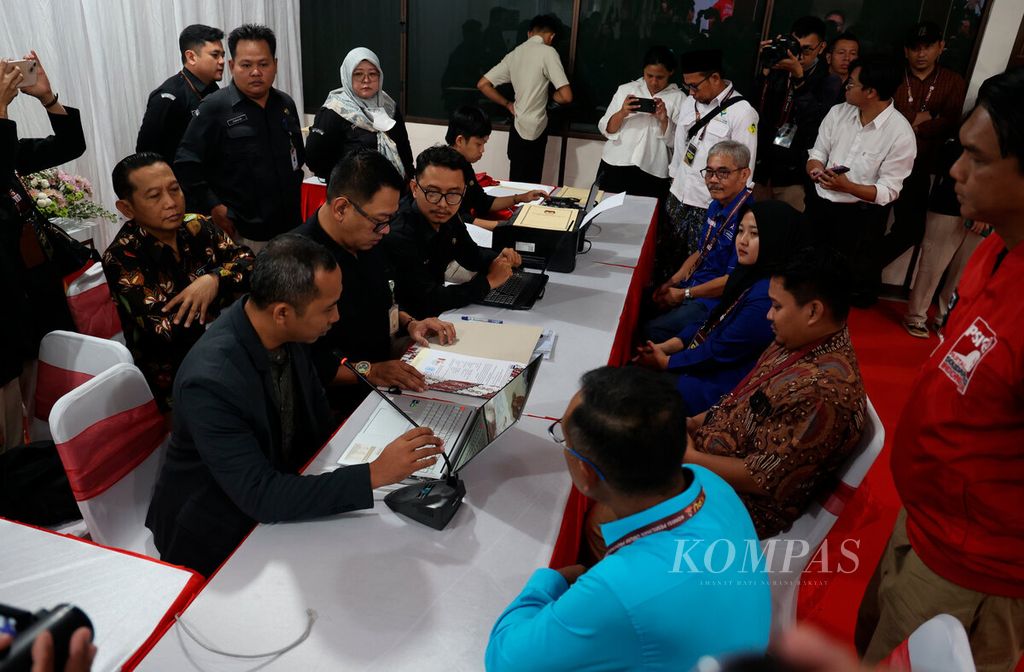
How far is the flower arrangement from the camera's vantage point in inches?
106

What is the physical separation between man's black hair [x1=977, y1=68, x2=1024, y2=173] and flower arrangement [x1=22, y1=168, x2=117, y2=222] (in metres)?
3.00

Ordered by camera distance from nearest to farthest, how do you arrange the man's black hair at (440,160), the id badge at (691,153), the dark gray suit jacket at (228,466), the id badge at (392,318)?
the dark gray suit jacket at (228,466) → the id badge at (392,318) → the man's black hair at (440,160) → the id badge at (691,153)

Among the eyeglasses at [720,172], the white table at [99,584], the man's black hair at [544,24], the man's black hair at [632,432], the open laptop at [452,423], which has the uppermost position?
the man's black hair at [544,24]

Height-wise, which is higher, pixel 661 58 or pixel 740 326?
pixel 661 58

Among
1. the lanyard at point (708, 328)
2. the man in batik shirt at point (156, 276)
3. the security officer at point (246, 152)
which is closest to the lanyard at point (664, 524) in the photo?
the lanyard at point (708, 328)

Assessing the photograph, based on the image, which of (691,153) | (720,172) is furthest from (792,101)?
(720,172)

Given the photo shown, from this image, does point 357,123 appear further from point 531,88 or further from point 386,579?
point 386,579

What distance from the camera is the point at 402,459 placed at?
151 cm

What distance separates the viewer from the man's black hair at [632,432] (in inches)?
43.3

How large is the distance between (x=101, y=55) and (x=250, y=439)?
330 cm

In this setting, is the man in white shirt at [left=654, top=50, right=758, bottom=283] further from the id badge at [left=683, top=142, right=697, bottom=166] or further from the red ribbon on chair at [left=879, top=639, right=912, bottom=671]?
the red ribbon on chair at [left=879, top=639, right=912, bottom=671]

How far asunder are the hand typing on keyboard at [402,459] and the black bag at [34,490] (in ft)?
3.48

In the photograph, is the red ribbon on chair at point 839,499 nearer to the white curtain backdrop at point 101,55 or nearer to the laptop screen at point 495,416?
the laptop screen at point 495,416

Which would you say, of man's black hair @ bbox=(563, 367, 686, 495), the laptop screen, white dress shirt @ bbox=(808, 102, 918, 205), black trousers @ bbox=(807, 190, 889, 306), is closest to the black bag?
the laptop screen
